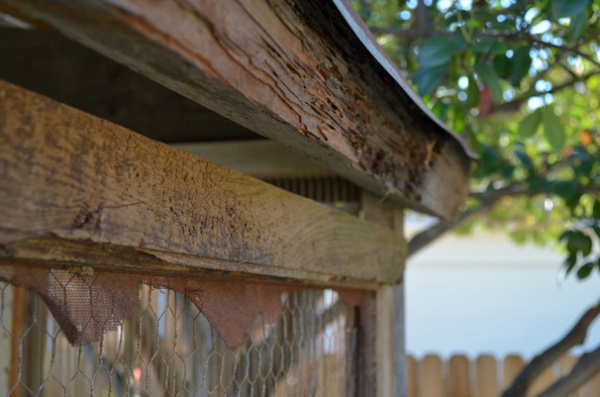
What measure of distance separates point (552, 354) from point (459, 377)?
2.07m

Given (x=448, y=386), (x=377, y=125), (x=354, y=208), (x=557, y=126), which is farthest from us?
(x=448, y=386)

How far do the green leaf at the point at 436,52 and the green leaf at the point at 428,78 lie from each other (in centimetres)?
5

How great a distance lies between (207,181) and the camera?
958 millimetres

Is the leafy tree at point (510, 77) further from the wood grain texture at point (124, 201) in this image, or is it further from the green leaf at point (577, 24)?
the wood grain texture at point (124, 201)

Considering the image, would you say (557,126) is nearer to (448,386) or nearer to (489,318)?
(448,386)

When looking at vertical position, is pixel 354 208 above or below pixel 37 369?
above

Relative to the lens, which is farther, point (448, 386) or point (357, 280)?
point (448, 386)

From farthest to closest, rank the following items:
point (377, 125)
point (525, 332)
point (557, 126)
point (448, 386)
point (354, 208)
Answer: point (525, 332), point (448, 386), point (557, 126), point (354, 208), point (377, 125)

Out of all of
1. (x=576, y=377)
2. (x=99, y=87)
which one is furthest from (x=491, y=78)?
(x=576, y=377)

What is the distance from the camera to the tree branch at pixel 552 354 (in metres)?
2.64

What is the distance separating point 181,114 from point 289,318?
1.98ft

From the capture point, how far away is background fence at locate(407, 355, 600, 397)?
181 inches

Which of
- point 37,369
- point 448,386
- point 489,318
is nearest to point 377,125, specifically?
point 37,369

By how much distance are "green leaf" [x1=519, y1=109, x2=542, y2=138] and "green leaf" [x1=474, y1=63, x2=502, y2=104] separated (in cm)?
34
